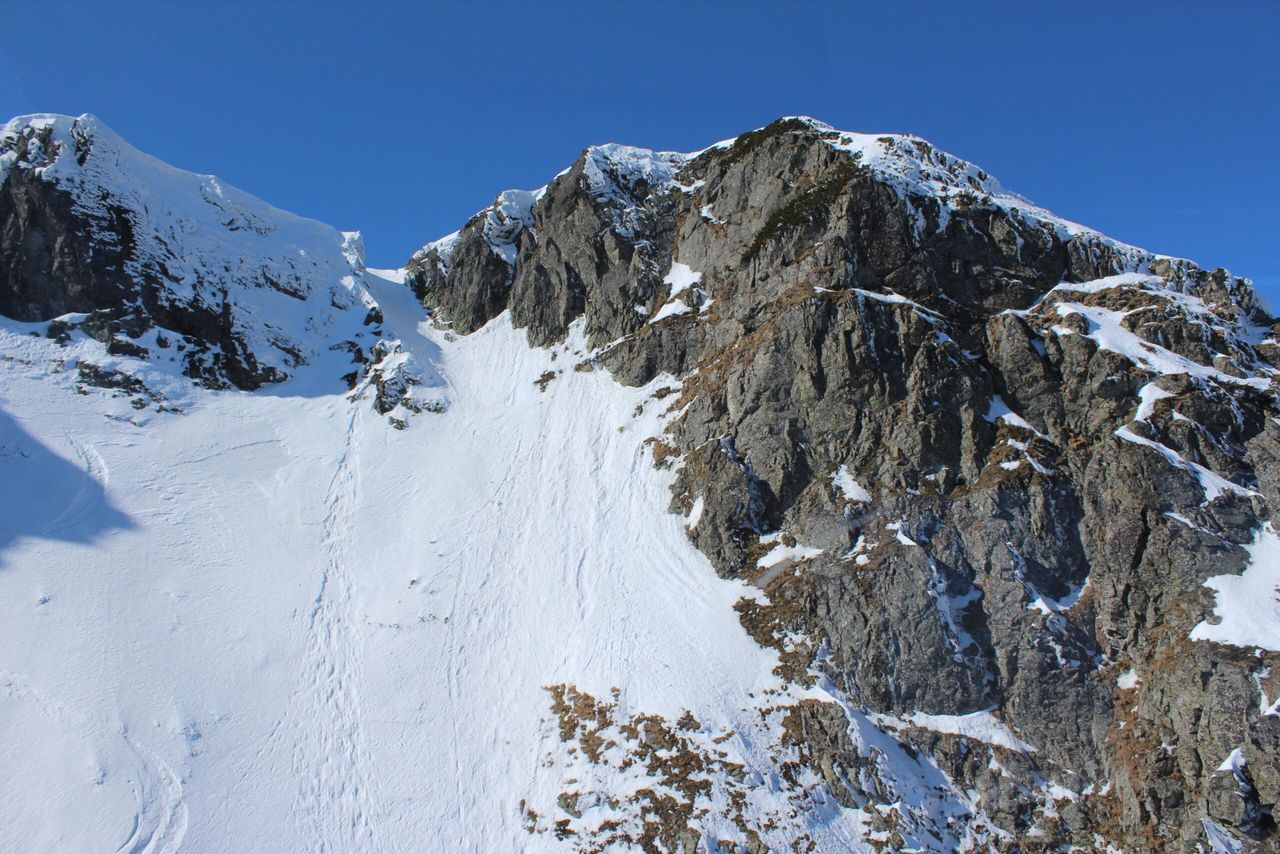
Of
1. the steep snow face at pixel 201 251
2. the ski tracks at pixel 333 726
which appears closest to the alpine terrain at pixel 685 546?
the ski tracks at pixel 333 726

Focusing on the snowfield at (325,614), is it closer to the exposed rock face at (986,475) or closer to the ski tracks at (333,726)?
the ski tracks at (333,726)

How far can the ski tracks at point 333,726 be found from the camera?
22891 millimetres

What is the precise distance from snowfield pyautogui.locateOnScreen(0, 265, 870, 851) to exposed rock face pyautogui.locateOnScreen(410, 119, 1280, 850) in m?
3.85

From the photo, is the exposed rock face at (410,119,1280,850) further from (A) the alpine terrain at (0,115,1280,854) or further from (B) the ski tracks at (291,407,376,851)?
(B) the ski tracks at (291,407,376,851)

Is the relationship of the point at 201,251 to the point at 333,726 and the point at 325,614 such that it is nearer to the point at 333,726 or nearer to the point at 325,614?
the point at 325,614

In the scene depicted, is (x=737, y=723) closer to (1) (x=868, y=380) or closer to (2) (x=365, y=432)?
(1) (x=868, y=380)

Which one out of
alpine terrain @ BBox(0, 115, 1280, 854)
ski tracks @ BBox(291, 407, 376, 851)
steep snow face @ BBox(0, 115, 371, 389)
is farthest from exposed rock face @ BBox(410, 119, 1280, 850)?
steep snow face @ BBox(0, 115, 371, 389)

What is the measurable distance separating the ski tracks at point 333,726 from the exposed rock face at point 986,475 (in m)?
15.6

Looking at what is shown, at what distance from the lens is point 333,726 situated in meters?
26.0

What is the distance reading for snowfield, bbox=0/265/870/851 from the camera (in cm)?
2327

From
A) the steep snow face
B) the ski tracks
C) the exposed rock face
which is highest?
the steep snow face

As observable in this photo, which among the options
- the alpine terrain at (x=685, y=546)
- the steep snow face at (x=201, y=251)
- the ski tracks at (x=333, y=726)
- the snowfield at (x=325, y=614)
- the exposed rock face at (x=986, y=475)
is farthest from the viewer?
the steep snow face at (x=201, y=251)

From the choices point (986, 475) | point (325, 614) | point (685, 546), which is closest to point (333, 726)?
point (325, 614)

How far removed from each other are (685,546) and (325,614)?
16.3 m
